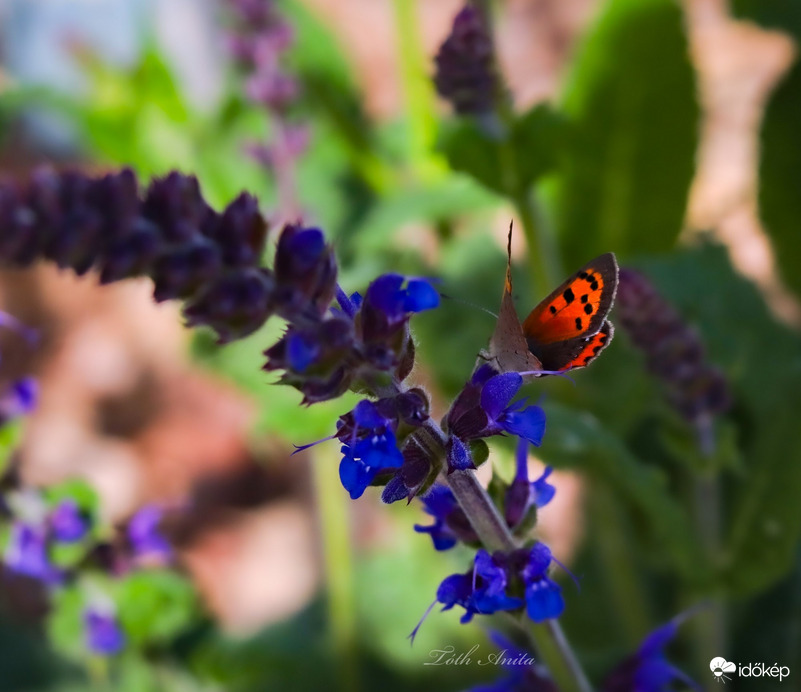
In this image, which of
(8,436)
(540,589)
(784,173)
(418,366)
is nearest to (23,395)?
(8,436)

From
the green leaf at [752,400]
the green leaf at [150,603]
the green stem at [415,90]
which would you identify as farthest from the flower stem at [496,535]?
the green stem at [415,90]

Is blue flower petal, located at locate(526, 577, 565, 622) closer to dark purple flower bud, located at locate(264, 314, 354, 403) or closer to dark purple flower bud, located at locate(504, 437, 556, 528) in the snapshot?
dark purple flower bud, located at locate(504, 437, 556, 528)

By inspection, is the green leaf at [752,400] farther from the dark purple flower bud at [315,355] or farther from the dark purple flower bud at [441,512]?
the dark purple flower bud at [315,355]

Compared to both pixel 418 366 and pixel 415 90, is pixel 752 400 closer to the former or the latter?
pixel 418 366

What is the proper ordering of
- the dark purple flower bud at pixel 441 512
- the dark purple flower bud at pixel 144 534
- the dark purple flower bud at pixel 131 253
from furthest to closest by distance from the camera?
the dark purple flower bud at pixel 144 534
the dark purple flower bud at pixel 441 512
the dark purple flower bud at pixel 131 253

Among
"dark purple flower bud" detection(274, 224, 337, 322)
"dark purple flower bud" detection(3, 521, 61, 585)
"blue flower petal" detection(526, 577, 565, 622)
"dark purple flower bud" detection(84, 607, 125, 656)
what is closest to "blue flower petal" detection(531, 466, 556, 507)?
"blue flower petal" detection(526, 577, 565, 622)

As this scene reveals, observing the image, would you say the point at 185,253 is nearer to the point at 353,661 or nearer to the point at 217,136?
the point at 353,661
